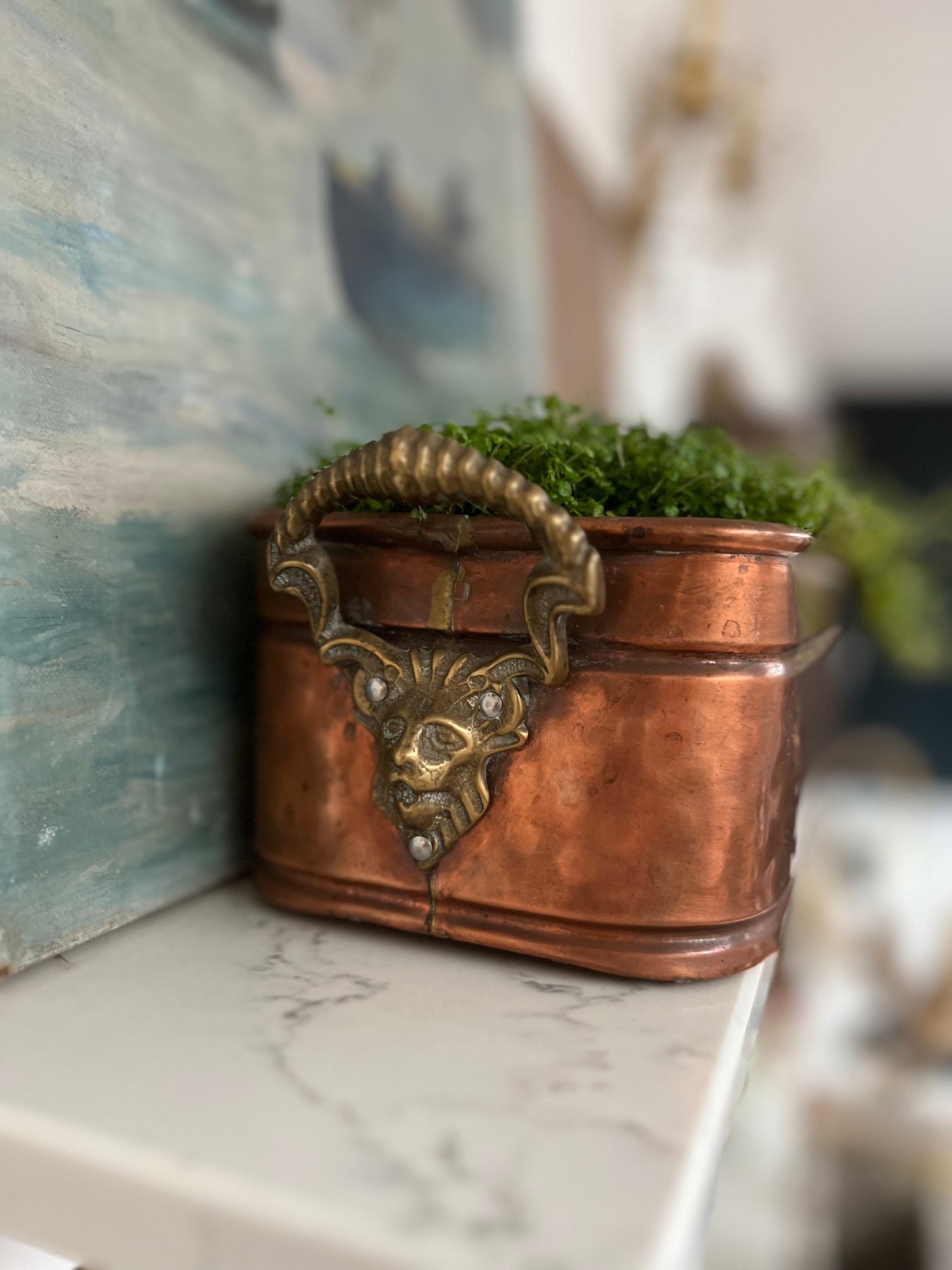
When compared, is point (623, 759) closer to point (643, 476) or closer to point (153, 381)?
point (643, 476)

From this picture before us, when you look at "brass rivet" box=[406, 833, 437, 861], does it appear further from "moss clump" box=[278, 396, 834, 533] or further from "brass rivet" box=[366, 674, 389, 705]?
"moss clump" box=[278, 396, 834, 533]

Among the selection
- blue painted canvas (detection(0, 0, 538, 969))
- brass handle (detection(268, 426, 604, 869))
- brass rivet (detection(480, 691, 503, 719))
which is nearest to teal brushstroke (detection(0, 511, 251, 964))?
blue painted canvas (detection(0, 0, 538, 969))

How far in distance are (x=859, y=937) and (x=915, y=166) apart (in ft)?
8.53

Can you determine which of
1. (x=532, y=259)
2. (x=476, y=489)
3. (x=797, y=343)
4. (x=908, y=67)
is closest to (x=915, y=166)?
(x=908, y=67)

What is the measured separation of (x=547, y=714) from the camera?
0.48 m

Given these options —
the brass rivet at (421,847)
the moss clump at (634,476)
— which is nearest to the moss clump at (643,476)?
the moss clump at (634,476)

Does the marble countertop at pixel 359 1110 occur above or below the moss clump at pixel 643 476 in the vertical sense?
below

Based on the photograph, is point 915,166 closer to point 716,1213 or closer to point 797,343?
point 797,343

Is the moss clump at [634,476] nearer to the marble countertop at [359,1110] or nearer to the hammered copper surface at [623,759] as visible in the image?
the hammered copper surface at [623,759]

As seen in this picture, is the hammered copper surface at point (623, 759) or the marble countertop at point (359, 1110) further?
the hammered copper surface at point (623, 759)

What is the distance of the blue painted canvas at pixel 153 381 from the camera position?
48 centimetres

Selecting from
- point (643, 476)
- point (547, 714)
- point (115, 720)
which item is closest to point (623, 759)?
point (547, 714)

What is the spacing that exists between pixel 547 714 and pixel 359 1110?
207 millimetres

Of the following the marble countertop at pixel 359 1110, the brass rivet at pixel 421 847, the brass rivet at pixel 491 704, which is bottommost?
the marble countertop at pixel 359 1110
